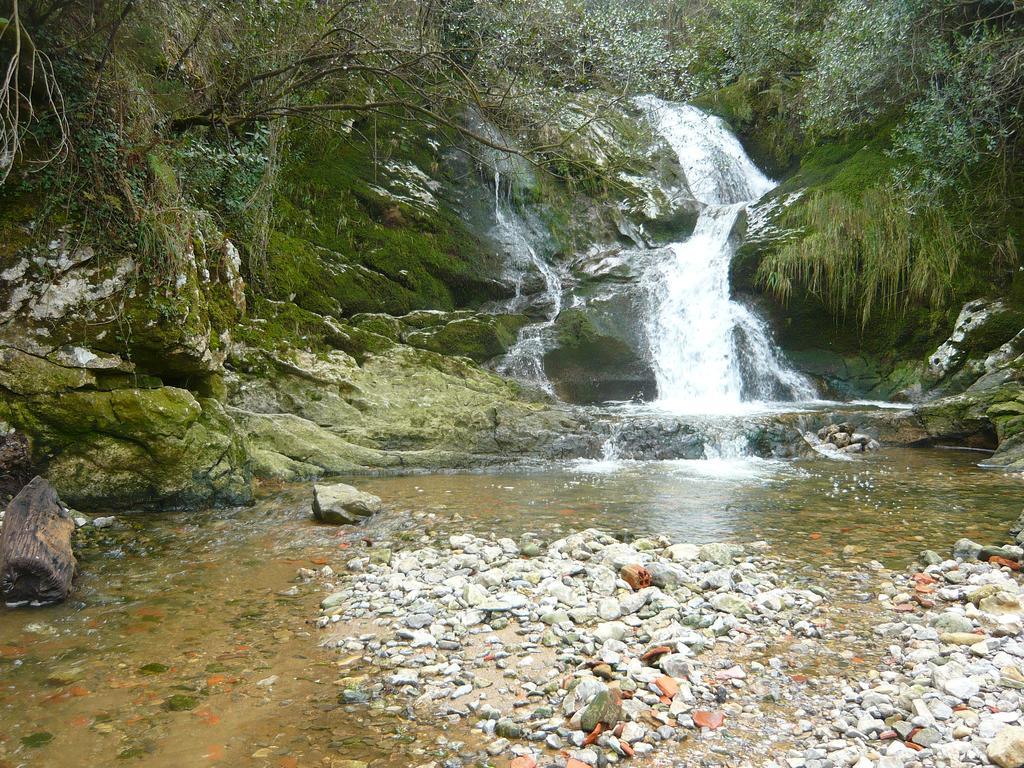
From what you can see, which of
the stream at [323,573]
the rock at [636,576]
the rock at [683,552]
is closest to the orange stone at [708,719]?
the stream at [323,573]

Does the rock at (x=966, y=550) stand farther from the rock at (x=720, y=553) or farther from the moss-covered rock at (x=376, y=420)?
the moss-covered rock at (x=376, y=420)

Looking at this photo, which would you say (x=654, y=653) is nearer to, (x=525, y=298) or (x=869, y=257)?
(x=525, y=298)

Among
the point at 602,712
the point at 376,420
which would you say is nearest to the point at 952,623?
the point at 602,712

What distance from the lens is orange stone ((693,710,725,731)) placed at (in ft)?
8.27

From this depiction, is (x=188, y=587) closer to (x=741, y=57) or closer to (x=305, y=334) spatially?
(x=305, y=334)

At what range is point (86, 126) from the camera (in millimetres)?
5605

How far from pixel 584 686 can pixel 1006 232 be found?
493 inches

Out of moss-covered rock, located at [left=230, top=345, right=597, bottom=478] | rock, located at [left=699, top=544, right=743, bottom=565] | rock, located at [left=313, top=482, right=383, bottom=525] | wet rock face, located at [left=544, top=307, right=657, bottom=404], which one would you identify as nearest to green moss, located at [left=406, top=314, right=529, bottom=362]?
wet rock face, located at [left=544, top=307, right=657, bottom=404]

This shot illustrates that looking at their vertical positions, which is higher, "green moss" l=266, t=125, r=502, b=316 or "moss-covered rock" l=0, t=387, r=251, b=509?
"green moss" l=266, t=125, r=502, b=316

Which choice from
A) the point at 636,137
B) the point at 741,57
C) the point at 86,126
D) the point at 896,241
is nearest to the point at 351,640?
the point at 86,126

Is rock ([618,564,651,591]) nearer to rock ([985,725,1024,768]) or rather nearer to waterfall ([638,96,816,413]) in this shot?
rock ([985,725,1024,768])

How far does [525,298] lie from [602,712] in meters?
11.5

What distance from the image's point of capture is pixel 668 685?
2.75 metres

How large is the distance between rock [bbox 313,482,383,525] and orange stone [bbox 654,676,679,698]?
338cm
